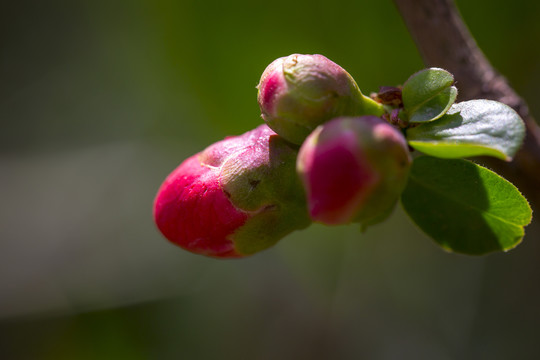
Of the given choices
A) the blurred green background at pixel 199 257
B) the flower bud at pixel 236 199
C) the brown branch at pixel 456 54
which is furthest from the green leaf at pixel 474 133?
the blurred green background at pixel 199 257

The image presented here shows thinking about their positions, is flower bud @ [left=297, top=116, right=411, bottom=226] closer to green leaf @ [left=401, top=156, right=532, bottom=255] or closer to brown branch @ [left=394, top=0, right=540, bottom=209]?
green leaf @ [left=401, top=156, right=532, bottom=255]

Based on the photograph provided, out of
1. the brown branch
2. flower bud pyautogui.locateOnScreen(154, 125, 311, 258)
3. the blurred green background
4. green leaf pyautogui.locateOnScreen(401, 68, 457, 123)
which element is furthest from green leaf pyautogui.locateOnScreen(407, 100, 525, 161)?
the blurred green background

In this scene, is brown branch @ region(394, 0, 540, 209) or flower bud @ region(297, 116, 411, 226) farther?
brown branch @ region(394, 0, 540, 209)

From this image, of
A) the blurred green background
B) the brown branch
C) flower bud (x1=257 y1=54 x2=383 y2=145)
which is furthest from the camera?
the blurred green background

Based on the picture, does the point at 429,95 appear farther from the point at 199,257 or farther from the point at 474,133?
the point at 199,257

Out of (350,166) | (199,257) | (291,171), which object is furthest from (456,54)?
(199,257)
